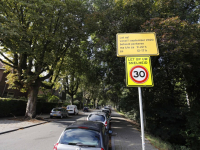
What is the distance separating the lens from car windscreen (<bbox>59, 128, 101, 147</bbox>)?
Result: 3.40m

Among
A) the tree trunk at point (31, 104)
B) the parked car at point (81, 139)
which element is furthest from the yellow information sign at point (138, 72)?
the tree trunk at point (31, 104)

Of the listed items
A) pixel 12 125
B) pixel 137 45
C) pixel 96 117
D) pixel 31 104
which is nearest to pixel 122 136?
pixel 96 117

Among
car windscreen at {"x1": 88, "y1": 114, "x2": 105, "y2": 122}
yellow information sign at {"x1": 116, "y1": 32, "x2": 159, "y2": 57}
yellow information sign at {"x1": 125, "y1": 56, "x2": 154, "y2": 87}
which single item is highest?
yellow information sign at {"x1": 116, "y1": 32, "x2": 159, "y2": 57}

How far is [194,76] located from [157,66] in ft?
9.41

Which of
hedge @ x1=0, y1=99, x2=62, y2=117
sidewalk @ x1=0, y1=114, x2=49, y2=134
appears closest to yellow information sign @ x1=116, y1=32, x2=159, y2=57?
sidewalk @ x1=0, y1=114, x2=49, y2=134

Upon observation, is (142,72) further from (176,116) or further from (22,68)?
(22,68)

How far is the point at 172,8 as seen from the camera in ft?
34.6

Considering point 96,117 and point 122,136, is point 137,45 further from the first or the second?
point 122,136

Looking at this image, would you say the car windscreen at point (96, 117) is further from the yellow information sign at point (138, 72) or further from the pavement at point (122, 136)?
the yellow information sign at point (138, 72)

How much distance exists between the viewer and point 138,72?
420cm

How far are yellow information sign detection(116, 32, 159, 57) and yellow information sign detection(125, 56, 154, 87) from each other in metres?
0.21

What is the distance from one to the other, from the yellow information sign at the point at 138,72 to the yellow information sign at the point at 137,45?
0.68ft

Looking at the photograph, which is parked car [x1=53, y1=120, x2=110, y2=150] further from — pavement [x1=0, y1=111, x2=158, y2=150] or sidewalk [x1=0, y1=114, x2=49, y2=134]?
sidewalk [x1=0, y1=114, x2=49, y2=134]

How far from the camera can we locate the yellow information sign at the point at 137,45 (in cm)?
437
